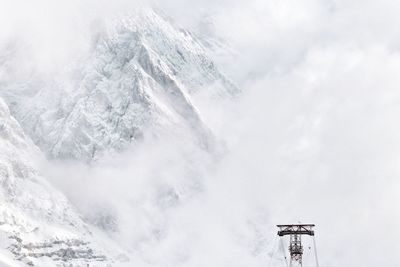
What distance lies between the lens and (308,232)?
164750 millimetres

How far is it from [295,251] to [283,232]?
492 cm

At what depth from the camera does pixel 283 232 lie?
163625 mm

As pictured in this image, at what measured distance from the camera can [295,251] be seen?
164 m

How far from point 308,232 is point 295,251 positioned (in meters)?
4.91
